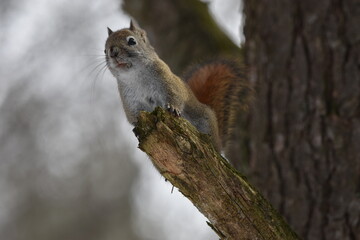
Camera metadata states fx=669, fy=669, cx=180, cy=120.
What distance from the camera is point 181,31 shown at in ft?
11.2

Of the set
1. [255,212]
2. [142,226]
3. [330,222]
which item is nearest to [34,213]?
[142,226]

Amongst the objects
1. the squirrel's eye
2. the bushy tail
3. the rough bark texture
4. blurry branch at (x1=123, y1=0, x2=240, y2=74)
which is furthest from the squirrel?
blurry branch at (x1=123, y1=0, x2=240, y2=74)

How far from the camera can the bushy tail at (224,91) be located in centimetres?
307

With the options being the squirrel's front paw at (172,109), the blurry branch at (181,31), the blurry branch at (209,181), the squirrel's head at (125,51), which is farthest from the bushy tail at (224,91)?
the blurry branch at (209,181)

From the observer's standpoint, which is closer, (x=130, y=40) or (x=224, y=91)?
(x=130, y=40)

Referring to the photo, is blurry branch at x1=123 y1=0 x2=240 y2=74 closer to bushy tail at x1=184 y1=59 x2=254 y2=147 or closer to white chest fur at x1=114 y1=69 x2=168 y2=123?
bushy tail at x1=184 y1=59 x2=254 y2=147

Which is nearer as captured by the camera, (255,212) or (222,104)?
(255,212)

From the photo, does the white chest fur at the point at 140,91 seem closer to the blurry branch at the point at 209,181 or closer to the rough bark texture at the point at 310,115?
the rough bark texture at the point at 310,115

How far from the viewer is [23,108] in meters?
5.58

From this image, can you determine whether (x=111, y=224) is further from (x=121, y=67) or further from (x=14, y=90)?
(x=121, y=67)

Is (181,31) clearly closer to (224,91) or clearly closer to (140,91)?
(224,91)

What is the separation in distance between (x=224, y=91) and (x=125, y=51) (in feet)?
1.92

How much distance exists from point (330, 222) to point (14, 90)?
3419 millimetres

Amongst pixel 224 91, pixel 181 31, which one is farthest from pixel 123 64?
pixel 181 31
